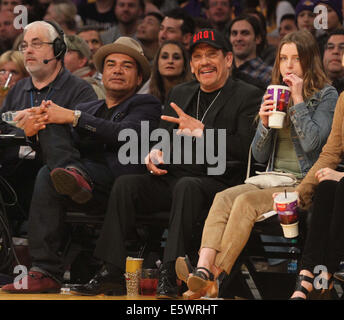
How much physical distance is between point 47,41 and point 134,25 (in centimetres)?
272

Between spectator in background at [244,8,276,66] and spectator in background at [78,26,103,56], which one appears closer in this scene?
spectator in background at [244,8,276,66]

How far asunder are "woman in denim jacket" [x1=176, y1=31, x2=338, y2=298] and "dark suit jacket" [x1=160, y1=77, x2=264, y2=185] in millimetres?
152

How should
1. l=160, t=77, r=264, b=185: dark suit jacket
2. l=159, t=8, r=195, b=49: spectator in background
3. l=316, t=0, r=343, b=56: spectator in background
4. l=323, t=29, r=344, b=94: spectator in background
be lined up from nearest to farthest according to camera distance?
l=160, t=77, r=264, b=185: dark suit jacket → l=323, t=29, r=344, b=94: spectator in background → l=316, t=0, r=343, b=56: spectator in background → l=159, t=8, r=195, b=49: spectator in background

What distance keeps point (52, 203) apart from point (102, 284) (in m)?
0.63

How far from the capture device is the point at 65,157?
5223 millimetres

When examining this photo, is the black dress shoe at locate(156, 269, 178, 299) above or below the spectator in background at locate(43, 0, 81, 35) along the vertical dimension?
below

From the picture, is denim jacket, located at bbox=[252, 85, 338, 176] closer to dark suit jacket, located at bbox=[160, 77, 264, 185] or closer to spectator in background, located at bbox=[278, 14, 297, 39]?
dark suit jacket, located at bbox=[160, 77, 264, 185]

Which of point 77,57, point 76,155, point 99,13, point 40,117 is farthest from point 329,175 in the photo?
point 99,13

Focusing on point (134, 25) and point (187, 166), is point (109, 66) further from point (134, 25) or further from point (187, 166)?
point (134, 25)

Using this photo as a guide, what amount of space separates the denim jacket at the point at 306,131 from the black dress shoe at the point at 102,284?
1.15 metres

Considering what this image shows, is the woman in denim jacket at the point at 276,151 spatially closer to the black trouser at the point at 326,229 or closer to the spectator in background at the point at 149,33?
the black trouser at the point at 326,229

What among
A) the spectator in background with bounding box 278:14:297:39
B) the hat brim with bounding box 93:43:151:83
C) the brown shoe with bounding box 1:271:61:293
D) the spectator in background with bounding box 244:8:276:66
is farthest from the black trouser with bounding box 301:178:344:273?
the spectator in background with bounding box 278:14:297:39

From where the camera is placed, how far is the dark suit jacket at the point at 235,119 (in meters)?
5.20

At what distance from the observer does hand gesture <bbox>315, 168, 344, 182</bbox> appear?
4.44m
